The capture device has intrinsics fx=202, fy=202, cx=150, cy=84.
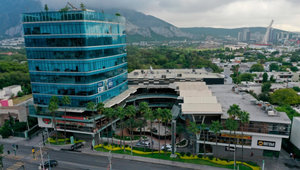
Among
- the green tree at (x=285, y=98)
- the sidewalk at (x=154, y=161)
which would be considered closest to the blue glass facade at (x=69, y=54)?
the sidewalk at (x=154, y=161)

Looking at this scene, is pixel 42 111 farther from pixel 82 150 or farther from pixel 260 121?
pixel 260 121

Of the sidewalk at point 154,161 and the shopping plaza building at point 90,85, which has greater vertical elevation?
the shopping plaza building at point 90,85

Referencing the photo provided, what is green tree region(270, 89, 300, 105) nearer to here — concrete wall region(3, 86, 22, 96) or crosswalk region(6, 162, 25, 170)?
crosswalk region(6, 162, 25, 170)

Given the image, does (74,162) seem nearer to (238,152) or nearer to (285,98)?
(238,152)

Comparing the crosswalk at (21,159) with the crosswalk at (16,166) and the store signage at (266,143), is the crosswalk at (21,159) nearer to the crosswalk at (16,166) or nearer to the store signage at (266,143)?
the crosswalk at (16,166)

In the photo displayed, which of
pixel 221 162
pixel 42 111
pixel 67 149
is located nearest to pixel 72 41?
pixel 42 111

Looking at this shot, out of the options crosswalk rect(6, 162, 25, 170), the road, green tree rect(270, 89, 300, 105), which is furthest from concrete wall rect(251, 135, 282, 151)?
crosswalk rect(6, 162, 25, 170)
